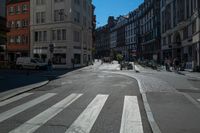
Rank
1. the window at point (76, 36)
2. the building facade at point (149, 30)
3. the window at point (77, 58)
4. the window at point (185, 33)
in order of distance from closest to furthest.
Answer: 1. the window at point (185, 33)
2. the window at point (77, 58)
3. the window at point (76, 36)
4. the building facade at point (149, 30)

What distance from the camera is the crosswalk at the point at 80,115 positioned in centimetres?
620

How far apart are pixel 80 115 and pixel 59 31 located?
39684 mm

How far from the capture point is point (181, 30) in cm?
4712

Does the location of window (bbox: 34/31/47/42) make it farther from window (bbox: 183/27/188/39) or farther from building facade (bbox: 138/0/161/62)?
building facade (bbox: 138/0/161/62)

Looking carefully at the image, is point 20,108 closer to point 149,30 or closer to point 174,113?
point 174,113

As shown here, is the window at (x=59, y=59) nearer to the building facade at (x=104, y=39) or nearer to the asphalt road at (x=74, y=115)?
the asphalt road at (x=74, y=115)

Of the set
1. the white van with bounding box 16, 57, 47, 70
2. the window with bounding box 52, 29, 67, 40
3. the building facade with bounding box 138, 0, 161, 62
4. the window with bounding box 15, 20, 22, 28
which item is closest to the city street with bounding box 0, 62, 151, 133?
the white van with bounding box 16, 57, 47, 70

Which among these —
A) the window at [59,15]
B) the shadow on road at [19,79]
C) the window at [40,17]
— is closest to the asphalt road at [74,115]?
the shadow on road at [19,79]

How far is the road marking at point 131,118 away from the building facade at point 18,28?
43836 millimetres

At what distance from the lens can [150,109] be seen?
8.47 meters

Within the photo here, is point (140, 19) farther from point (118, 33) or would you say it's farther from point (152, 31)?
point (118, 33)

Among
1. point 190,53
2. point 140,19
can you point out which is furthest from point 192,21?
point 140,19

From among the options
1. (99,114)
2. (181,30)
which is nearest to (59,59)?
(181,30)

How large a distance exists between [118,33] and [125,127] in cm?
12577
